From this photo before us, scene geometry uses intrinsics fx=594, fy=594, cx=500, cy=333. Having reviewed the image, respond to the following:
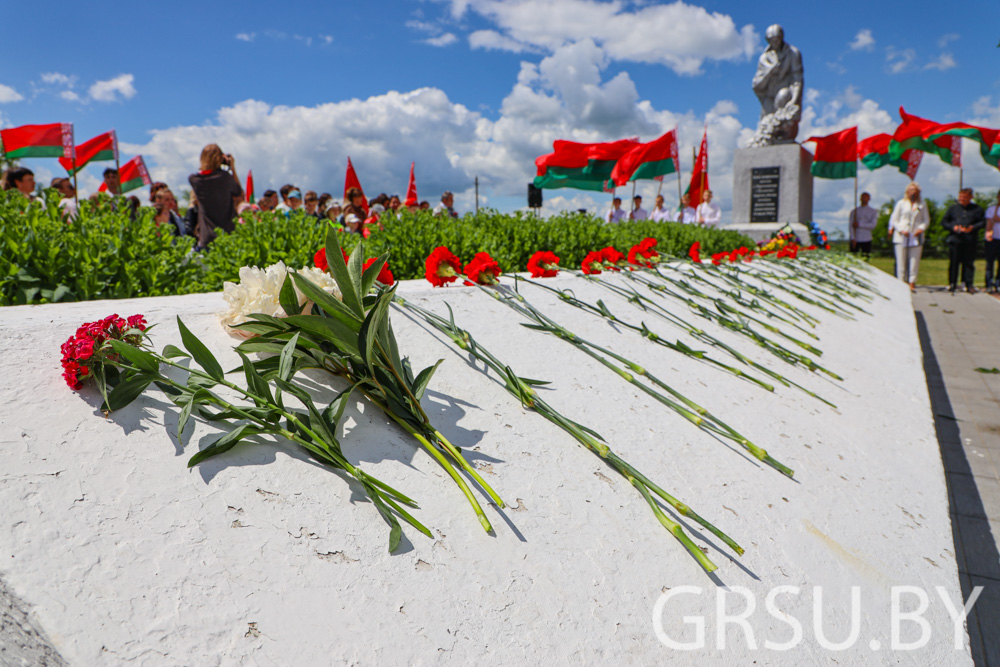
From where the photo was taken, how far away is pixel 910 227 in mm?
11375

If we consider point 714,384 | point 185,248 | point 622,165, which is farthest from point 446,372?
point 622,165

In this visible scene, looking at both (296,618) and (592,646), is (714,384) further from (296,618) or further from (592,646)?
(296,618)

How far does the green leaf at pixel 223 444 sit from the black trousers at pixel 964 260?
551 inches

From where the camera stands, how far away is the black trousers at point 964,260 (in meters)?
11.4

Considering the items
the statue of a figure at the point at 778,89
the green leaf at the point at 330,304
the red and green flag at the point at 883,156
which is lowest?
the green leaf at the point at 330,304

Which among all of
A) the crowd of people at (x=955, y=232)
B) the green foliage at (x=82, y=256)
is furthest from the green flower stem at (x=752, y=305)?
the crowd of people at (x=955, y=232)

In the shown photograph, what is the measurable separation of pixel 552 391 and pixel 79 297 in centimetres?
188

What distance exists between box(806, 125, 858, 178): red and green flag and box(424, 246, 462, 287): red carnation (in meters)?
13.9

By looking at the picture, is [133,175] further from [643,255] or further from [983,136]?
[983,136]

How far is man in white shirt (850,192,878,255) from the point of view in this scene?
14337 millimetres

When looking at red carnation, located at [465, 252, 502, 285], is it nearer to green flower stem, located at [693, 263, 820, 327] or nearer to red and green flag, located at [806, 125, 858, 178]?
green flower stem, located at [693, 263, 820, 327]

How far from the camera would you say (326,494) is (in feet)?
3.47

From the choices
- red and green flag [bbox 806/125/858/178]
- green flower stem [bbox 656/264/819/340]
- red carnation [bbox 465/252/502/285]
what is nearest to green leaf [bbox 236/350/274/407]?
red carnation [bbox 465/252/502/285]

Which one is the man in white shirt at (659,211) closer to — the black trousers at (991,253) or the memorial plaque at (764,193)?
the memorial plaque at (764,193)
